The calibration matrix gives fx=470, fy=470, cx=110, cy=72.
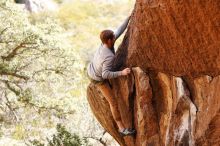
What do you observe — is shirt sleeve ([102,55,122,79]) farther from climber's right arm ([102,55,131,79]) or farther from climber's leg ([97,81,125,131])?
climber's leg ([97,81,125,131])

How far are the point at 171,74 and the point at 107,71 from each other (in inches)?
43.2

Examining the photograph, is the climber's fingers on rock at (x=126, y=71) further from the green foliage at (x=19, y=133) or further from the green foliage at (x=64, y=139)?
the green foliage at (x=19, y=133)

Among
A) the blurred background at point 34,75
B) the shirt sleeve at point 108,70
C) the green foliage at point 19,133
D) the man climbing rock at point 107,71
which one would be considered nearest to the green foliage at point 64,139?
the blurred background at point 34,75

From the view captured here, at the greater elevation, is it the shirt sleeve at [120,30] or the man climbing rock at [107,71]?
the shirt sleeve at [120,30]

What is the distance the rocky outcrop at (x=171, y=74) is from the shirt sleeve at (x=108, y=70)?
0.31m

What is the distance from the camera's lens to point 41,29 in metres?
17.8

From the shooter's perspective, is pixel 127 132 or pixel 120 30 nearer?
pixel 127 132

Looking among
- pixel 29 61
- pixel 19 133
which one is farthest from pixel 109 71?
pixel 19 133

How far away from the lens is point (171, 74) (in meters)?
7.24

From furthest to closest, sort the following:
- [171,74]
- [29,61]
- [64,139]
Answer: [29,61]
[64,139]
[171,74]

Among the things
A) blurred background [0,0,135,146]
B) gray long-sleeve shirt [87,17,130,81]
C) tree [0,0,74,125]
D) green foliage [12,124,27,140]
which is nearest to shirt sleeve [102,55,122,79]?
gray long-sleeve shirt [87,17,130,81]

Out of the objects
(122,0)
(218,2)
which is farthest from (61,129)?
(122,0)

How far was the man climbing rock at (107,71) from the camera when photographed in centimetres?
773

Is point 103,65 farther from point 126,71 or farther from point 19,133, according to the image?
point 19,133
